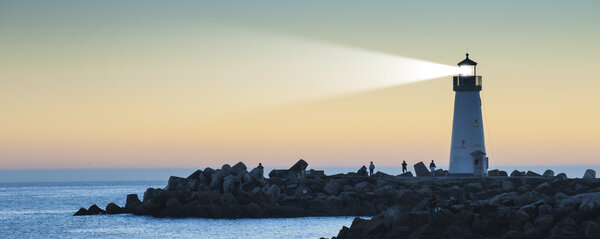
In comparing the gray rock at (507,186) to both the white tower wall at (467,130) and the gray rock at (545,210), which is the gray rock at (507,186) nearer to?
the white tower wall at (467,130)

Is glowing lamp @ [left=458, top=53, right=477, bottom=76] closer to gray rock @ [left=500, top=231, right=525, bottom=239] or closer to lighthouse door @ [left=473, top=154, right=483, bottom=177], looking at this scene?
lighthouse door @ [left=473, top=154, right=483, bottom=177]

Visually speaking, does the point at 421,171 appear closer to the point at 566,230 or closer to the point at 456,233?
the point at 456,233

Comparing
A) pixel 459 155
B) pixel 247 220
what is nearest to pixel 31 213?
pixel 247 220

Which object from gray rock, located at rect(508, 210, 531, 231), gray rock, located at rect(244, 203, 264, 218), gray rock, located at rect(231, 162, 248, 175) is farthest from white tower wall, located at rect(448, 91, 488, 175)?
gray rock, located at rect(508, 210, 531, 231)

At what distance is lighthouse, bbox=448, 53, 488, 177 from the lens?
1996 inches

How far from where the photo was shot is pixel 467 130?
50.7 metres

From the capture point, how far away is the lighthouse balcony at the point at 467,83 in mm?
50938

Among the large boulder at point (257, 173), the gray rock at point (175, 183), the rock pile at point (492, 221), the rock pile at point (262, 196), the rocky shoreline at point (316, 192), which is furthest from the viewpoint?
the large boulder at point (257, 173)

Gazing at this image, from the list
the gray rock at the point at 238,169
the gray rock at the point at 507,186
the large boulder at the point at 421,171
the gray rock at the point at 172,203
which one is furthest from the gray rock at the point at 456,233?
the large boulder at the point at 421,171

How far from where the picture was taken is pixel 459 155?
167ft

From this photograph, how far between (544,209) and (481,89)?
20.5m

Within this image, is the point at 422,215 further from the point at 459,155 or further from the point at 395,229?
the point at 459,155

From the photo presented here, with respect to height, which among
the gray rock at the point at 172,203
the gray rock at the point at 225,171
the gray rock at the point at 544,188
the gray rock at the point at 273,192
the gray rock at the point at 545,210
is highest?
the gray rock at the point at 225,171

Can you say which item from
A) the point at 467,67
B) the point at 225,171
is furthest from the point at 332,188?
the point at 467,67
